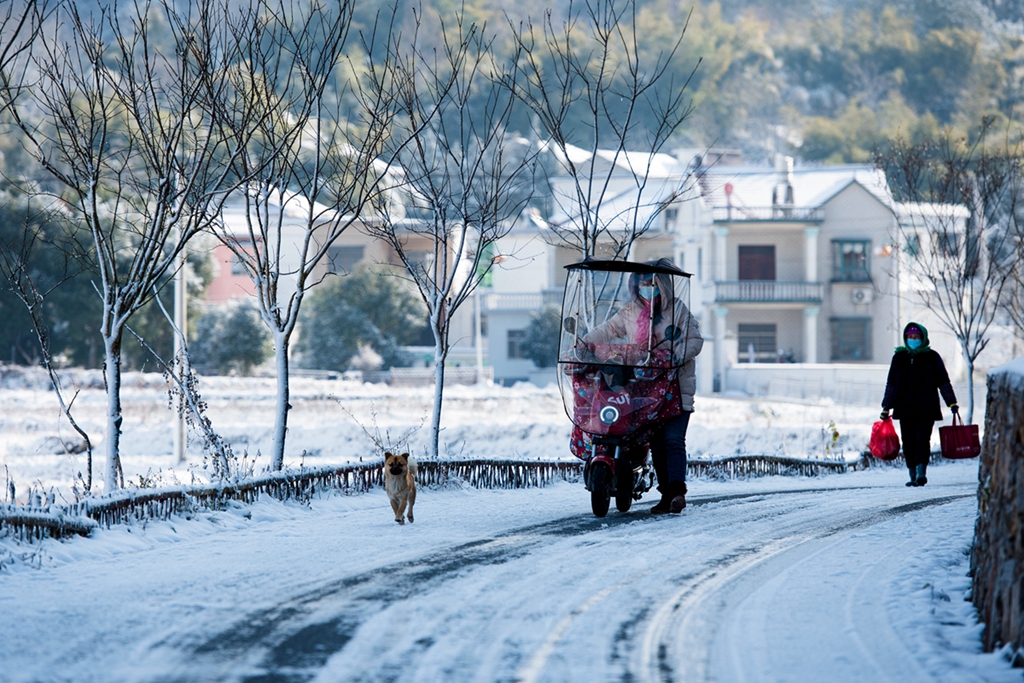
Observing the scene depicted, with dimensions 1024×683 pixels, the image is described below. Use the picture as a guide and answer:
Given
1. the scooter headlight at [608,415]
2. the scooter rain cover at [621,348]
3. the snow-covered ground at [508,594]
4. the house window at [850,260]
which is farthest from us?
the house window at [850,260]

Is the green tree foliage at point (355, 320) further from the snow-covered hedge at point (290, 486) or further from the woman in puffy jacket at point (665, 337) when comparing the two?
the woman in puffy jacket at point (665, 337)

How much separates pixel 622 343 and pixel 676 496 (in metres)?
1.33

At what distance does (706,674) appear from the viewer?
4.69 m

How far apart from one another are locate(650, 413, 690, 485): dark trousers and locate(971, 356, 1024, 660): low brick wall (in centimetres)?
338

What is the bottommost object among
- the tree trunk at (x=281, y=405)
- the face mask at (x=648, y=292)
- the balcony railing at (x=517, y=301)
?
the tree trunk at (x=281, y=405)

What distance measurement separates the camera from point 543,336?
6175cm

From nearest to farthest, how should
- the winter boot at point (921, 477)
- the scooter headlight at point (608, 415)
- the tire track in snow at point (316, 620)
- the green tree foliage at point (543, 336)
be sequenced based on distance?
1. the tire track in snow at point (316, 620)
2. the scooter headlight at point (608, 415)
3. the winter boot at point (921, 477)
4. the green tree foliage at point (543, 336)

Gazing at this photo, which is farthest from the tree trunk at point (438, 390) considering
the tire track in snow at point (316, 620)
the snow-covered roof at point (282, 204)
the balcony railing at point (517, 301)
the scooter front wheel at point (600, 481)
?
the balcony railing at point (517, 301)

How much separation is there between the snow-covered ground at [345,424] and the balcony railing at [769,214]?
14826mm

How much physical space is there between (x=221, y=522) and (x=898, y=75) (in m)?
118

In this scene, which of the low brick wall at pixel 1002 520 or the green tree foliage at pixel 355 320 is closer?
the low brick wall at pixel 1002 520

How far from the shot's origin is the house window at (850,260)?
193ft

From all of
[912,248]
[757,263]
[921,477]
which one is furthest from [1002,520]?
[757,263]

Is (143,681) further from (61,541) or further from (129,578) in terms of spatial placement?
(61,541)
